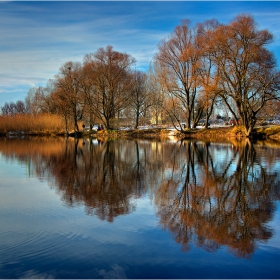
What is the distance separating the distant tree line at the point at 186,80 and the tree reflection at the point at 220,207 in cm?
Answer: 2388

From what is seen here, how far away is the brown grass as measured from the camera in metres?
55.9

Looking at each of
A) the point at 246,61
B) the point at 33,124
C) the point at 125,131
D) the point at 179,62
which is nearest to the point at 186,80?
the point at 179,62

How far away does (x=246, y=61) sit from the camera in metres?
34.8

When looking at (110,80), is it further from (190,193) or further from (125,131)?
(190,193)

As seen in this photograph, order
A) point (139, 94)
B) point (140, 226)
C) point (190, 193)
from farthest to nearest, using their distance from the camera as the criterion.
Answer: point (139, 94), point (190, 193), point (140, 226)

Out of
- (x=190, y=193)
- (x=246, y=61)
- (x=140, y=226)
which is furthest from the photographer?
(x=246, y=61)

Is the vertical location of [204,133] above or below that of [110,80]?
below

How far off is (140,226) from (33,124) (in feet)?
177

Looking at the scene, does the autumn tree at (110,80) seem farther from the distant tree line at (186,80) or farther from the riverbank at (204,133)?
the riverbank at (204,133)

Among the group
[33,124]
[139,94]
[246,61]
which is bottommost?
[33,124]

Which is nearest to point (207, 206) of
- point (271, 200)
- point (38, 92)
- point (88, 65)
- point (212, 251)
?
point (271, 200)

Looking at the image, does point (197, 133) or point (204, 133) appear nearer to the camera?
point (204, 133)

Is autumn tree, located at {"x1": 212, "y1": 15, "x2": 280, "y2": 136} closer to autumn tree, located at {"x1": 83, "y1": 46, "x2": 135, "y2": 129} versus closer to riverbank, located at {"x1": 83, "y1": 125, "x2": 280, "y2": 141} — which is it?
riverbank, located at {"x1": 83, "y1": 125, "x2": 280, "y2": 141}

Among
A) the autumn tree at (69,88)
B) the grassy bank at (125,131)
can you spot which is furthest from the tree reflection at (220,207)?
the autumn tree at (69,88)
